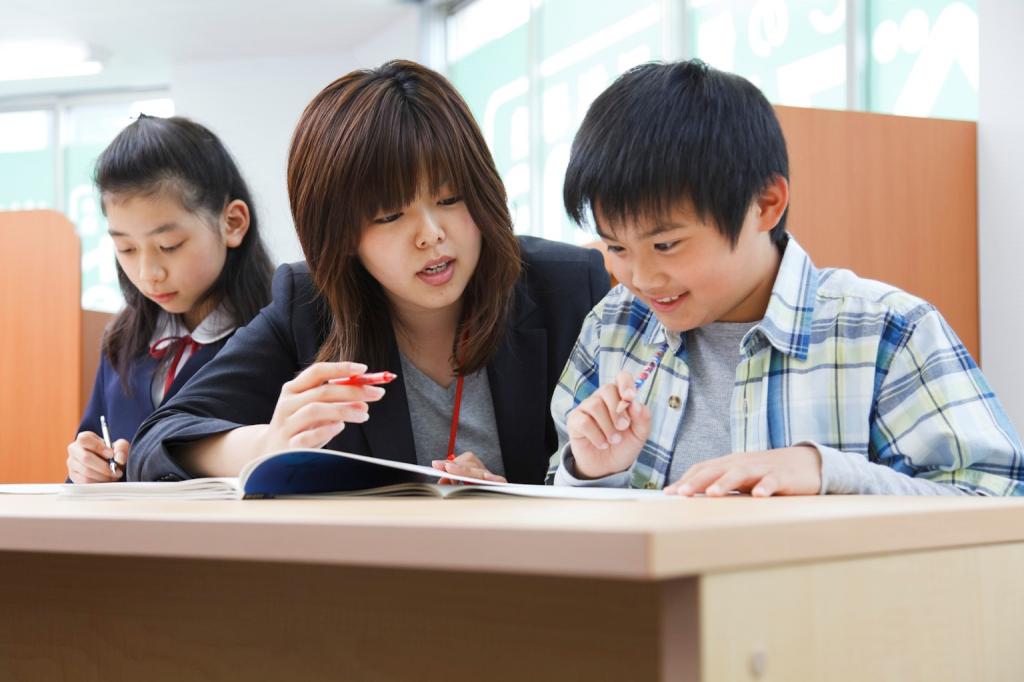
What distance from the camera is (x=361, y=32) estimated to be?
6129 millimetres

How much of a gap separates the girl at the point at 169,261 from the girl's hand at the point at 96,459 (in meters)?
0.19

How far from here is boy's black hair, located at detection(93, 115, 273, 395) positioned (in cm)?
190

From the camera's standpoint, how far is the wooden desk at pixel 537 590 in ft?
1.63

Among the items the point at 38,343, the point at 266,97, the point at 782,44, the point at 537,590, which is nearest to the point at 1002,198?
the point at 782,44

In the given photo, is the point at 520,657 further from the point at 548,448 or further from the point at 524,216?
the point at 524,216

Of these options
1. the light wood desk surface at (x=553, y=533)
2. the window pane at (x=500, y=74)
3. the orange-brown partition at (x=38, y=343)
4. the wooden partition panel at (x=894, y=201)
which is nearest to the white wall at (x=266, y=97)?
the window pane at (x=500, y=74)

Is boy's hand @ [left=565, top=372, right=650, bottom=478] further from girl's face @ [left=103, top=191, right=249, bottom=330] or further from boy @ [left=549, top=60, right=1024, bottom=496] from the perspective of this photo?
girl's face @ [left=103, top=191, right=249, bottom=330]

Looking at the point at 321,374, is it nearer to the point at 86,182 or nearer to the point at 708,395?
the point at 708,395

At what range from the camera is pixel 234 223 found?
1979 mm

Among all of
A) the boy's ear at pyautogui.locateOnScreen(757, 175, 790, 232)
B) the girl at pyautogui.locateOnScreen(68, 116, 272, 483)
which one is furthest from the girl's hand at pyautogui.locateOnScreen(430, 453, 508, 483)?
the girl at pyautogui.locateOnScreen(68, 116, 272, 483)

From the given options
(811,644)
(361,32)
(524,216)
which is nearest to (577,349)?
(811,644)

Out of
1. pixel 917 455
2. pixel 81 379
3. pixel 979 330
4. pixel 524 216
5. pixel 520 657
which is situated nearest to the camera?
pixel 520 657

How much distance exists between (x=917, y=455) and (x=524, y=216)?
4.26 metres

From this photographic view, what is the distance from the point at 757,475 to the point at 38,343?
120 inches
